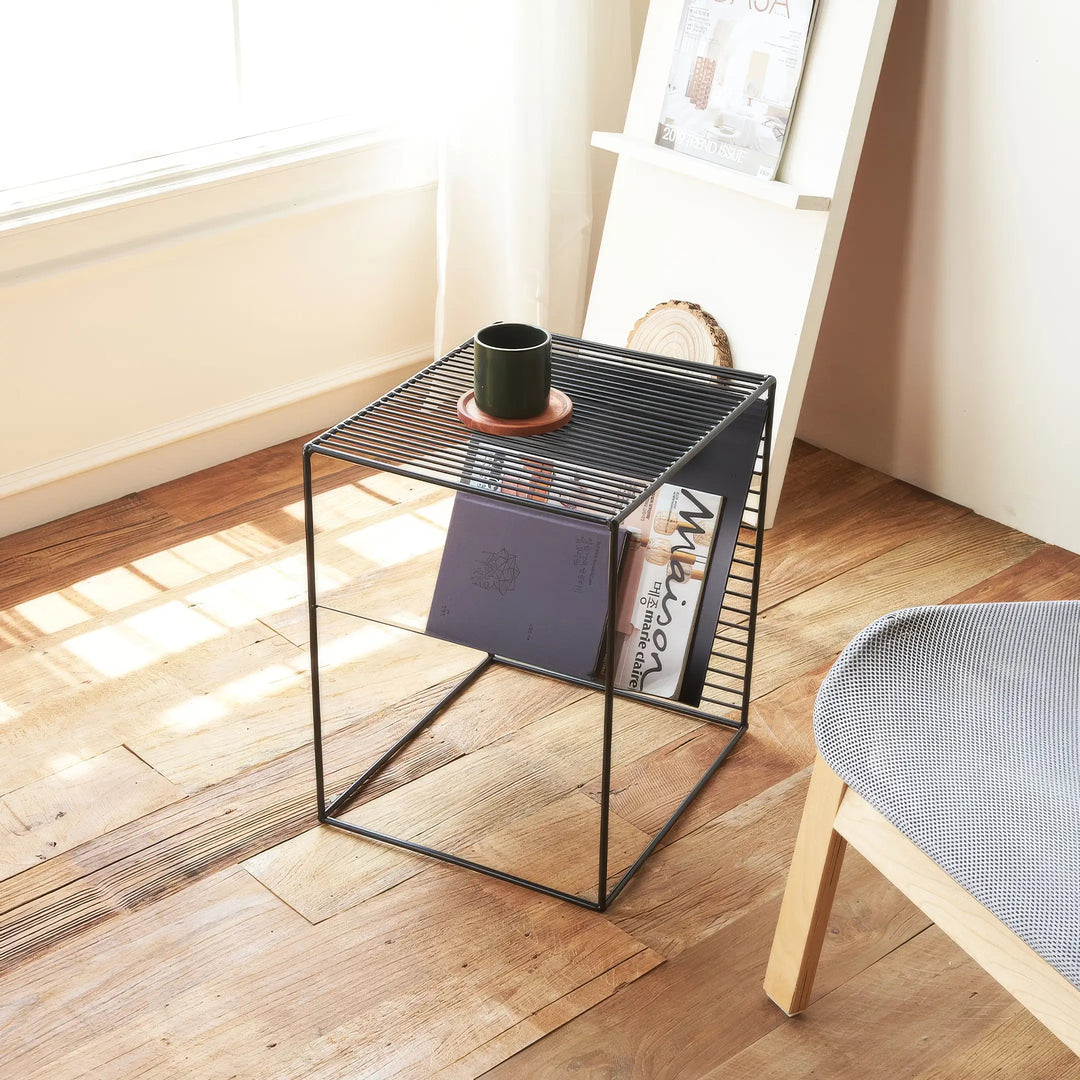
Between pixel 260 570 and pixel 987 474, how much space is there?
3.97ft

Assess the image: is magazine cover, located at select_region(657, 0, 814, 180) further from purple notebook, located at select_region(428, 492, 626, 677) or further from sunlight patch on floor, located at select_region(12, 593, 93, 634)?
sunlight patch on floor, located at select_region(12, 593, 93, 634)

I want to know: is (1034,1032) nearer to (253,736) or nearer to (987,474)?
(253,736)

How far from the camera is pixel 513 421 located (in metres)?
1.36

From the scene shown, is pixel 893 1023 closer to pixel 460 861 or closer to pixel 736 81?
pixel 460 861

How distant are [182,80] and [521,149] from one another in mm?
559

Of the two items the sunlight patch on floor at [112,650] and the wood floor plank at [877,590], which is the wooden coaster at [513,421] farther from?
the sunlight patch on floor at [112,650]

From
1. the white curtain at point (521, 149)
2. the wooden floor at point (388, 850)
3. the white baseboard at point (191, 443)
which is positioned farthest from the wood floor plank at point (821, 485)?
the white baseboard at point (191, 443)

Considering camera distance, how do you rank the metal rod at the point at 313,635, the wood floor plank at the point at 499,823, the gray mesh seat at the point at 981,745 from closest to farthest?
the gray mesh seat at the point at 981,745 < the metal rod at the point at 313,635 < the wood floor plank at the point at 499,823

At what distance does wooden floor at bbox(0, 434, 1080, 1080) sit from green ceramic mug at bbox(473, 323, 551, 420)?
27cm

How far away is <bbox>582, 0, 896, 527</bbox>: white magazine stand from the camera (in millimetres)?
1950

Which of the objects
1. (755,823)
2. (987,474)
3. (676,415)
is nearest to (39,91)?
(676,415)

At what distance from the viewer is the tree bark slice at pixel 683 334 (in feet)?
6.97

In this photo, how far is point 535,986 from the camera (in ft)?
4.38

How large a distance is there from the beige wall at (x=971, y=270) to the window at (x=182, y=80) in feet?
2.65
